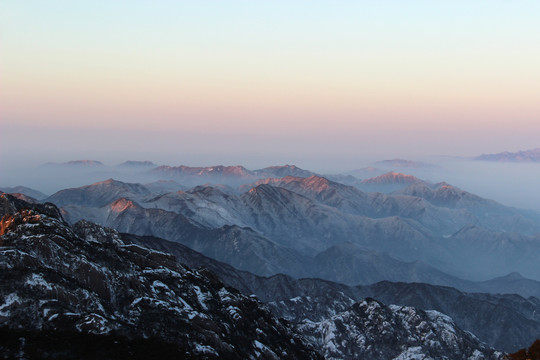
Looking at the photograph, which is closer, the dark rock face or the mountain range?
the mountain range

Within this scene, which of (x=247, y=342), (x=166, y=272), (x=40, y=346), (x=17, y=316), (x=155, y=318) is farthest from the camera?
(x=166, y=272)

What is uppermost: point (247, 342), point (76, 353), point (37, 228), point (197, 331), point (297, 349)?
point (37, 228)

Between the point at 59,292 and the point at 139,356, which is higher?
the point at 59,292

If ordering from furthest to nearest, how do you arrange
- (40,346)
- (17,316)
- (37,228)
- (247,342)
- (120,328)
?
(247,342) → (37,228) → (120,328) → (17,316) → (40,346)

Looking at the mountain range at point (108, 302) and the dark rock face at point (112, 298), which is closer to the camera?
the mountain range at point (108, 302)

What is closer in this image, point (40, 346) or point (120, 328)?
point (40, 346)

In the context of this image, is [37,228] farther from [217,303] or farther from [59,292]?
[217,303]

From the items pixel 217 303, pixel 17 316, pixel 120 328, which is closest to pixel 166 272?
pixel 217 303

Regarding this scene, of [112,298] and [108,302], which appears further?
[112,298]
